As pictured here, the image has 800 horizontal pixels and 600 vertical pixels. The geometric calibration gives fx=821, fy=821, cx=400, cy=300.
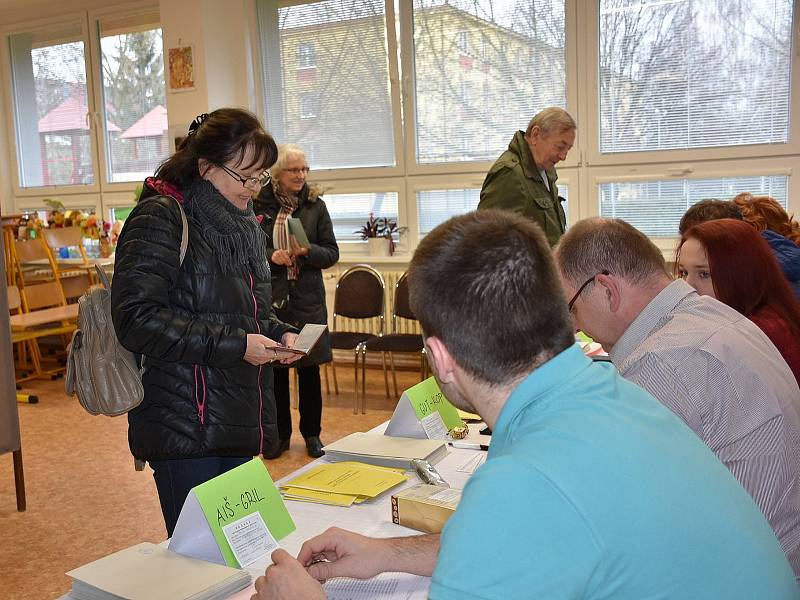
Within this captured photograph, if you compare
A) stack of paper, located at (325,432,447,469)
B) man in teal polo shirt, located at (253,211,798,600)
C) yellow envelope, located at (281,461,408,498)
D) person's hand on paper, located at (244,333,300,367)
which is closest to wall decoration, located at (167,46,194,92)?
person's hand on paper, located at (244,333,300,367)

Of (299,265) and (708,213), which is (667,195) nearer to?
(708,213)

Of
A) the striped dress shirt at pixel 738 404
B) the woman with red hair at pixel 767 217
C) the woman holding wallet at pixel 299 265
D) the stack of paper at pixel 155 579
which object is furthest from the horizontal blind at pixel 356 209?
the stack of paper at pixel 155 579

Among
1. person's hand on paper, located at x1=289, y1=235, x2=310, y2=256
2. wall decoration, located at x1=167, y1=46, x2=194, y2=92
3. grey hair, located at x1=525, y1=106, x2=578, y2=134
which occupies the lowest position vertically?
person's hand on paper, located at x1=289, y1=235, x2=310, y2=256

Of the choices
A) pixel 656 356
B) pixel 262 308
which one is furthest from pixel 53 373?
pixel 656 356

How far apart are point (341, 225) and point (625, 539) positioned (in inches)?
228

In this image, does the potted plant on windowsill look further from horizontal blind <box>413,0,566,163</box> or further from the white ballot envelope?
the white ballot envelope

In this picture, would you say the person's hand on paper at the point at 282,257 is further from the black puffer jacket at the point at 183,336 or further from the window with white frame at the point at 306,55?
the window with white frame at the point at 306,55

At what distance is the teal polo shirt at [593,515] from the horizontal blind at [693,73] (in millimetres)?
4727

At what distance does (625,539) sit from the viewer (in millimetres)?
811

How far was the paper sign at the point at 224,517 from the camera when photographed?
145 cm

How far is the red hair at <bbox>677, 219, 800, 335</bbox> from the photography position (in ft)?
6.79

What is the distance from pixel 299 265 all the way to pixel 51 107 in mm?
4825

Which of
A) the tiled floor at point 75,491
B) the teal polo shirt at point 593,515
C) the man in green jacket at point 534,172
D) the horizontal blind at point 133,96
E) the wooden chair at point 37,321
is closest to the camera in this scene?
the teal polo shirt at point 593,515

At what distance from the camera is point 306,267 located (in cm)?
424
